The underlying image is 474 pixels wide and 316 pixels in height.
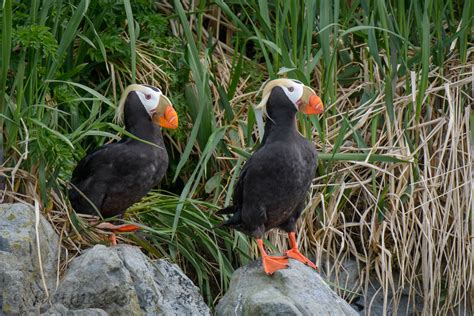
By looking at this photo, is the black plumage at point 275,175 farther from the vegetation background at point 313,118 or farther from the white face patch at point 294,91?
the vegetation background at point 313,118

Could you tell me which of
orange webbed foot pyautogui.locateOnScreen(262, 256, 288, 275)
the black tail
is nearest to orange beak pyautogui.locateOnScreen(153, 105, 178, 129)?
the black tail

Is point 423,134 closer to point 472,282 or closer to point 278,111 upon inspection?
point 472,282

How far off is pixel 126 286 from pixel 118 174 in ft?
2.80

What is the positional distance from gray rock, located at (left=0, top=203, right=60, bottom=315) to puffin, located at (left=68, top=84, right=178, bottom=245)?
56 centimetres

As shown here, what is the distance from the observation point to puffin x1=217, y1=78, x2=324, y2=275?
162 inches

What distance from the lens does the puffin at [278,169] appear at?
4121 millimetres

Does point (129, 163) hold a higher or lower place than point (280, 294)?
higher

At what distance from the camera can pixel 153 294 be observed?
389 cm

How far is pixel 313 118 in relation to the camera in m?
4.95

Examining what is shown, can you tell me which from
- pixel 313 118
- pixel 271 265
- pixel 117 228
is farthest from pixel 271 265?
pixel 313 118

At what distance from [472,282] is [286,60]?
123 cm

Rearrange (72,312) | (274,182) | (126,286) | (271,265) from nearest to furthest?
(72,312), (126,286), (271,265), (274,182)

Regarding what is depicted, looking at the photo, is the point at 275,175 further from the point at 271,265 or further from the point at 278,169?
the point at 271,265

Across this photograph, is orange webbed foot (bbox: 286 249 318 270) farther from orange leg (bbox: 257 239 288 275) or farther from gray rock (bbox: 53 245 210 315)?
gray rock (bbox: 53 245 210 315)
